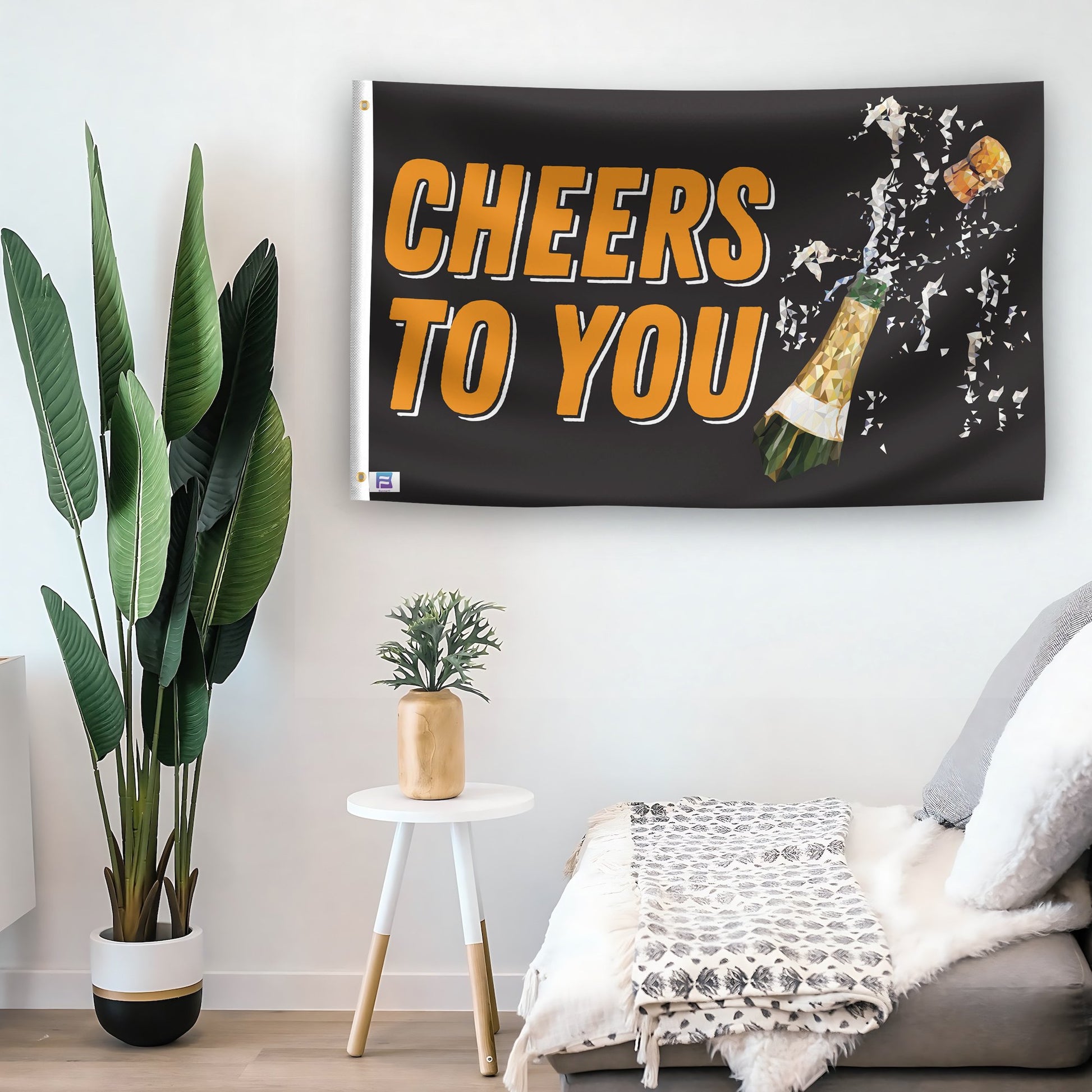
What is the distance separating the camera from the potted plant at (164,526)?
2066mm

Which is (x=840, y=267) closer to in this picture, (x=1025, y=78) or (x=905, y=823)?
(x=1025, y=78)

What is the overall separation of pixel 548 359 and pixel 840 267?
0.65 m

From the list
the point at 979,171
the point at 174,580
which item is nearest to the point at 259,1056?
the point at 174,580

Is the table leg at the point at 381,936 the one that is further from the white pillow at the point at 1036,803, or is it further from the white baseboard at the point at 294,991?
the white pillow at the point at 1036,803

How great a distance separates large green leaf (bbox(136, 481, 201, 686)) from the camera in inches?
82.7

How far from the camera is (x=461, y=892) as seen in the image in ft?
6.58

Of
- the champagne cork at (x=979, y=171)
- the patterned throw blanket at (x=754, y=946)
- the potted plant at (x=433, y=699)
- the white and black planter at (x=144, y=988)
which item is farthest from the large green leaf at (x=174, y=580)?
the champagne cork at (x=979, y=171)

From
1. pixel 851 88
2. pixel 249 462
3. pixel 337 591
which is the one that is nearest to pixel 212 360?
pixel 249 462

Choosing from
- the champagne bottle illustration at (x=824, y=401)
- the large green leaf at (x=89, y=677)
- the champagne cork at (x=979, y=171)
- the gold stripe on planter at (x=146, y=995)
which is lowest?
the gold stripe on planter at (x=146, y=995)

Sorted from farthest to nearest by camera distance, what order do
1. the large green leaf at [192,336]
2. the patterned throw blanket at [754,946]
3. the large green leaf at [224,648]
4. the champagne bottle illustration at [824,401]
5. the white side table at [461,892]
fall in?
the champagne bottle illustration at [824,401]
the large green leaf at [224,648]
the large green leaf at [192,336]
the white side table at [461,892]
the patterned throw blanket at [754,946]

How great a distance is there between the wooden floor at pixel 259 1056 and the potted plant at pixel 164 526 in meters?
0.08

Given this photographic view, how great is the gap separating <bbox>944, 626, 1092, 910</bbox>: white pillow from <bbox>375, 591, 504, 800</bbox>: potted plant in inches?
33.7

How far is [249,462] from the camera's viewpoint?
213 cm

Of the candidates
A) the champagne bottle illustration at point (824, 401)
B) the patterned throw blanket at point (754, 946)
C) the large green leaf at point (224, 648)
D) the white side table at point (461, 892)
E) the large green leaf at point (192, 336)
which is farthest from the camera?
the champagne bottle illustration at point (824, 401)
